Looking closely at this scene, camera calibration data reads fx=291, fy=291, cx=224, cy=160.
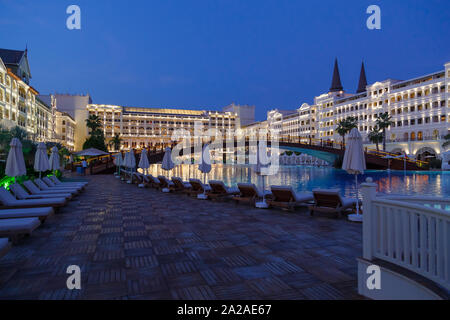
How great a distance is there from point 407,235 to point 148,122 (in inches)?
4250

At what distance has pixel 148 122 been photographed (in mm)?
105750

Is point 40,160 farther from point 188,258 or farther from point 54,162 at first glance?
point 188,258

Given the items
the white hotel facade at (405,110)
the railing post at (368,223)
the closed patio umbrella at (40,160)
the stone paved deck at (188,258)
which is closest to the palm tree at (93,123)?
the closed patio umbrella at (40,160)

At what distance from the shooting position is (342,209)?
778cm

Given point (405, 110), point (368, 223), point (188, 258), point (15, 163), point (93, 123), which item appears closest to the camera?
point (368, 223)

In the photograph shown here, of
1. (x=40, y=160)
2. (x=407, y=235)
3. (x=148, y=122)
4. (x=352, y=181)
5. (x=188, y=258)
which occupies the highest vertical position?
(x=148, y=122)

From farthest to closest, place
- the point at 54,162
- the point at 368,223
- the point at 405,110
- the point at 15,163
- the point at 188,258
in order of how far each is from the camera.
Result: the point at 405,110 → the point at 54,162 → the point at 15,163 → the point at 188,258 → the point at 368,223

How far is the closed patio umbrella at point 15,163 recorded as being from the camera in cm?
881

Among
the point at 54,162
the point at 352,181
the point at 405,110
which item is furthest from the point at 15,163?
the point at 405,110

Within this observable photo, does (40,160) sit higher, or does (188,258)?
(40,160)

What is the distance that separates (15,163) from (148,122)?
10007 centimetres

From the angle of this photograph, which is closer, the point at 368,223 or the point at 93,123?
the point at 368,223
